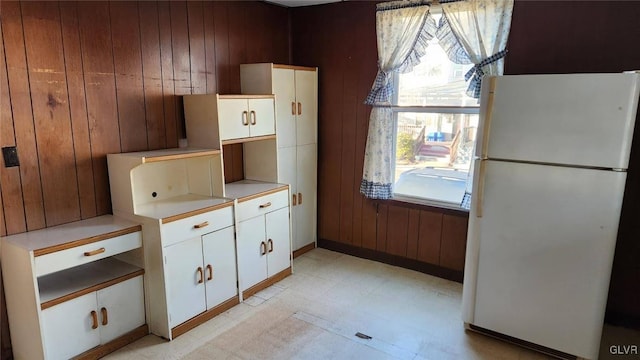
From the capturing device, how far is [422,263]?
143 inches

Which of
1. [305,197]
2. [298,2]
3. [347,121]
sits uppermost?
[298,2]

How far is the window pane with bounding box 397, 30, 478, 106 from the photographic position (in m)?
3.24

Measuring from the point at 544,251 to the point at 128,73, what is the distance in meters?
2.86

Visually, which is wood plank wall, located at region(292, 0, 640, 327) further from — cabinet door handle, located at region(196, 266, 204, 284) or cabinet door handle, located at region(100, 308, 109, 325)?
cabinet door handle, located at region(100, 308, 109, 325)

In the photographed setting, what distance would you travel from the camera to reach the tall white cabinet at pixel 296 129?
3.51 meters

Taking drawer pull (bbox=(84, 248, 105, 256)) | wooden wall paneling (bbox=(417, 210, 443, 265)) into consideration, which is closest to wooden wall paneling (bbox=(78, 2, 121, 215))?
drawer pull (bbox=(84, 248, 105, 256))

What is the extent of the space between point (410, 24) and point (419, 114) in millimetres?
737

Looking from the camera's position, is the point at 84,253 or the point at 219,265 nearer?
the point at 84,253

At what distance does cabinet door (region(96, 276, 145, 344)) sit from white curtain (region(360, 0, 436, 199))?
6.78ft

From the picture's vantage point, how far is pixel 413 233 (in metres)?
3.66

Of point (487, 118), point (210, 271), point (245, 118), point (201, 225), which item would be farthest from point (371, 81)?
point (210, 271)

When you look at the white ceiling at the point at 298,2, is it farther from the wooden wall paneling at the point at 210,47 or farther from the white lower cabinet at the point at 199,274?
the white lower cabinet at the point at 199,274

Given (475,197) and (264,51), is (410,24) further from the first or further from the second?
(475,197)

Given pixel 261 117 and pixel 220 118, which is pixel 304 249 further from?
pixel 220 118
